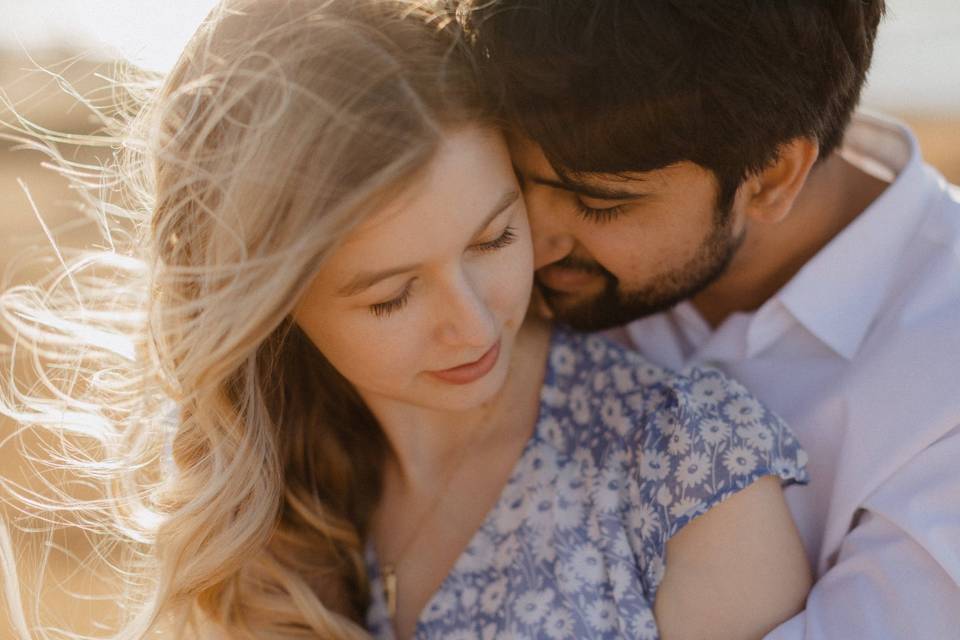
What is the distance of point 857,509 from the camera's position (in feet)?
6.44

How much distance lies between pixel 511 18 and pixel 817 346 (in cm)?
98

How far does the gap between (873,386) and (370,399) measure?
107 centimetres

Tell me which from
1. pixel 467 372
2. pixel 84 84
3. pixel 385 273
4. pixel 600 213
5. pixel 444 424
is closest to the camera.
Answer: pixel 385 273

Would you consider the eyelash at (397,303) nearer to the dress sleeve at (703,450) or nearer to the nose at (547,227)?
the nose at (547,227)

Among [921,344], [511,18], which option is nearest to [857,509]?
[921,344]

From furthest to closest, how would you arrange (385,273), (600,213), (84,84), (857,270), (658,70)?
(84,84), (857,270), (600,213), (658,70), (385,273)

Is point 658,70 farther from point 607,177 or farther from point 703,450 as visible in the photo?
point 703,450

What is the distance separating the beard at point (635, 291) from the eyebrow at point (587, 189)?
21 centimetres

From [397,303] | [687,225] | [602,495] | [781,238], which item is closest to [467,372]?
[397,303]

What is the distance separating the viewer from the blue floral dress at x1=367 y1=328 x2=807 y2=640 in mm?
1859

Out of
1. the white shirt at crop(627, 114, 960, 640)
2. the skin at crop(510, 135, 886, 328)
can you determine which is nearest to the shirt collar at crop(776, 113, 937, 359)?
the white shirt at crop(627, 114, 960, 640)

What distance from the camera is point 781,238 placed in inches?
93.1

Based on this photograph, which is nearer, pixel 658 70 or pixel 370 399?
pixel 658 70

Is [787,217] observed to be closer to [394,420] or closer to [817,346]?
[817,346]
